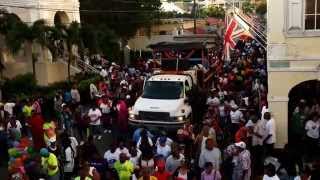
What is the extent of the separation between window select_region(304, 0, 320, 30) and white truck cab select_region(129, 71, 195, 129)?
16.9 feet

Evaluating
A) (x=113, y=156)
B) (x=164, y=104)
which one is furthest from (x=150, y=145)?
(x=164, y=104)

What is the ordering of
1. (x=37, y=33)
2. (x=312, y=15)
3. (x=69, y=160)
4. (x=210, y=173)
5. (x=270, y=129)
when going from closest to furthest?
(x=210, y=173) → (x=69, y=160) → (x=270, y=129) → (x=312, y=15) → (x=37, y=33)

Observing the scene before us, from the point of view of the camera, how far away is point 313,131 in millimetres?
15656

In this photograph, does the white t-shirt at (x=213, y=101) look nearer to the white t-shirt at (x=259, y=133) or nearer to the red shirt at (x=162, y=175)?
the white t-shirt at (x=259, y=133)

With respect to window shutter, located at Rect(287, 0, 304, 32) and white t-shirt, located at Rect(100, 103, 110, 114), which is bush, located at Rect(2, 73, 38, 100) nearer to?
white t-shirt, located at Rect(100, 103, 110, 114)

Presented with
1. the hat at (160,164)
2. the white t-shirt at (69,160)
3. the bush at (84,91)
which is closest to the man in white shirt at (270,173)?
the hat at (160,164)

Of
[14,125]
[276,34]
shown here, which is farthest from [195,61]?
[14,125]

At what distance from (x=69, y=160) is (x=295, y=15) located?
803 centimetres

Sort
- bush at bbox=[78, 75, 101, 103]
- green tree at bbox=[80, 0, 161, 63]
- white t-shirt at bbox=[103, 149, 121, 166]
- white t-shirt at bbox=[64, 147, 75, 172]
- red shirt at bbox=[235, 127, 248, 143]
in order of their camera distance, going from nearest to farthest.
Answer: white t-shirt at bbox=[103, 149, 121, 166]
white t-shirt at bbox=[64, 147, 75, 172]
red shirt at bbox=[235, 127, 248, 143]
bush at bbox=[78, 75, 101, 103]
green tree at bbox=[80, 0, 161, 63]

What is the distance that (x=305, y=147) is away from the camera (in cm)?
1612

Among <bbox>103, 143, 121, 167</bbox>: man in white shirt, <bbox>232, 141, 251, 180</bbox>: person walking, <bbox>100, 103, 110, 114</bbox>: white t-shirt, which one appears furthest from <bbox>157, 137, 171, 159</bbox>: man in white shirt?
<bbox>100, 103, 110, 114</bbox>: white t-shirt

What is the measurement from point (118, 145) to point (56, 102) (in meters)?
8.19

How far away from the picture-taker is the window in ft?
55.6

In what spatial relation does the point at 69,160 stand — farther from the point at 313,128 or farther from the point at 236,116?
the point at 313,128
